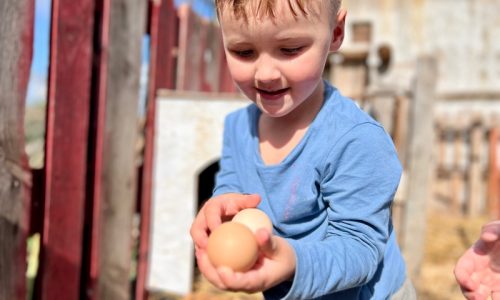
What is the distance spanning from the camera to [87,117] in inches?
92.3

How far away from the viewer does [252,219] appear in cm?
114

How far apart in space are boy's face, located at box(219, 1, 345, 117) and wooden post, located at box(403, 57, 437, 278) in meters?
2.41

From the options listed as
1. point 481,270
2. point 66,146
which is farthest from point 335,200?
point 66,146

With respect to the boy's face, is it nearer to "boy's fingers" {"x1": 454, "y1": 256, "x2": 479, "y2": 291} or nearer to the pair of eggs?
the pair of eggs

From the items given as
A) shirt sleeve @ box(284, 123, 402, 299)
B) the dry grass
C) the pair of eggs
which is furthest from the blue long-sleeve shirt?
the dry grass

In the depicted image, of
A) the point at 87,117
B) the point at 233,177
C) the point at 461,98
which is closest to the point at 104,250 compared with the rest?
the point at 87,117

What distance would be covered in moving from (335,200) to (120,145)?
173 centimetres

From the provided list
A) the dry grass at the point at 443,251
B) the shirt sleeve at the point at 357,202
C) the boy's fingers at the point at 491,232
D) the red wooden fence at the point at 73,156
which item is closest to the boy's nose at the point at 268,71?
the shirt sleeve at the point at 357,202

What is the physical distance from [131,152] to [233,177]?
140 centimetres

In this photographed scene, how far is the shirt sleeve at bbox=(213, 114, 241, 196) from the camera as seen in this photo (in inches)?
59.6

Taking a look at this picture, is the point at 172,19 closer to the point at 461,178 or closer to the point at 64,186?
the point at 64,186

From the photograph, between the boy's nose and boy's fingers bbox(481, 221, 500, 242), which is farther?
boy's fingers bbox(481, 221, 500, 242)

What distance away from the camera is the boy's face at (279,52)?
3.91 feet

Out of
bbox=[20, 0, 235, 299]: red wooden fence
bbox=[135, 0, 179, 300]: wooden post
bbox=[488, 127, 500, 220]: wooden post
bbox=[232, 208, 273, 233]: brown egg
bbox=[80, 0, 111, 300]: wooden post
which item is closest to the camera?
bbox=[232, 208, 273, 233]: brown egg
